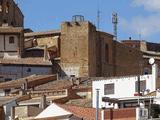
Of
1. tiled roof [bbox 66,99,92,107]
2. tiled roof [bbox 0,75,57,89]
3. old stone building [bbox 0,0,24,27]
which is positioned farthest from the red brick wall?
old stone building [bbox 0,0,24,27]

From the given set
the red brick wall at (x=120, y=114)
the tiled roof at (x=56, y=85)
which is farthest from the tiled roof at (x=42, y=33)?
the red brick wall at (x=120, y=114)

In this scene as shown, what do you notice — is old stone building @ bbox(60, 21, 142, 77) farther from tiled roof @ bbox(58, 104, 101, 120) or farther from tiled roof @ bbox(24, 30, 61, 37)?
tiled roof @ bbox(58, 104, 101, 120)

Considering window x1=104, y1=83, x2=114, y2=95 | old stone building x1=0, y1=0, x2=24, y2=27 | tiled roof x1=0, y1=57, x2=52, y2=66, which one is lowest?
window x1=104, y1=83, x2=114, y2=95

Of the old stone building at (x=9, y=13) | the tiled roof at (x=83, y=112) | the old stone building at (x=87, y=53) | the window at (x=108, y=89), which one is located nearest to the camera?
the tiled roof at (x=83, y=112)

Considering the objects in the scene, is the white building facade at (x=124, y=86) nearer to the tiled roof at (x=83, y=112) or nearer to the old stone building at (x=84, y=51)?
the tiled roof at (x=83, y=112)

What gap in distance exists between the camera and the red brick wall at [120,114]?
40.9 meters

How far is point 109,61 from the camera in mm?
84750

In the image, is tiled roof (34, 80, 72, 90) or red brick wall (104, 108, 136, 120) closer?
red brick wall (104, 108, 136, 120)

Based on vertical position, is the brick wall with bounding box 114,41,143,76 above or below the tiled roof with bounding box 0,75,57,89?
above

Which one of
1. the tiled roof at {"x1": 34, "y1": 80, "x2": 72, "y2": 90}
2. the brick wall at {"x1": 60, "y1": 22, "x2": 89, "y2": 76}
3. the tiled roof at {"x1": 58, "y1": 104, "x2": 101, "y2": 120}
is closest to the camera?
the tiled roof at {"x1": 58, "y1": 104, "x2": 101, "y2": 120}

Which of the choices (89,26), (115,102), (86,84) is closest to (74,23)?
(89,26)

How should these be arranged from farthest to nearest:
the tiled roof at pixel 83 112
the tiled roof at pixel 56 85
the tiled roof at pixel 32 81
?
1. the tiled roof at pixel 32 81
2. the tiled roof at pixel 56 85
3. the tiled roof at pixel 83 112

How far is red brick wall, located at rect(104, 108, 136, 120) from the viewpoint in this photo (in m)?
40.9

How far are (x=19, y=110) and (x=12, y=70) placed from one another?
84.5 feet
